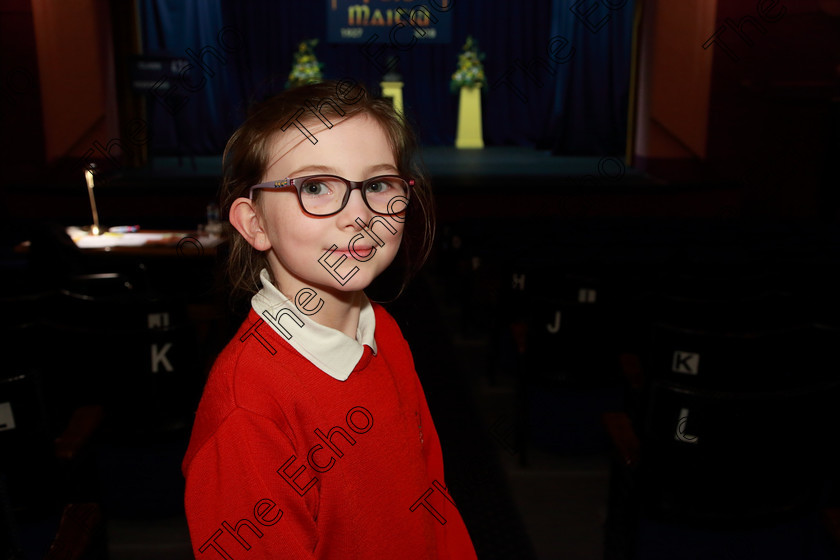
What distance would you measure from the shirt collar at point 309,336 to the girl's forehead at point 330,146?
6.0 inches

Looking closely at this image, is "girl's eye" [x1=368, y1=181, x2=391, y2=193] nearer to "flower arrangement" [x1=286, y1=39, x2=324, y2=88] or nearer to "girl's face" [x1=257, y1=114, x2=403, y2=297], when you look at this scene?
"girl's face" [x1=257, y1=114, x2=403, y2=297]

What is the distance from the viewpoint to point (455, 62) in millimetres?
11344

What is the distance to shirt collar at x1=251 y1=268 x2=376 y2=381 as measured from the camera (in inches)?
31.4

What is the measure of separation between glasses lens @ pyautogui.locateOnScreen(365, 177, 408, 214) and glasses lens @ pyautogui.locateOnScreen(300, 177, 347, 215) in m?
0.03

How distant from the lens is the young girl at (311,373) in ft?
2.33

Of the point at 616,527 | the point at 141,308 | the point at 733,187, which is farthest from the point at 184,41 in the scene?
the point at 616,527

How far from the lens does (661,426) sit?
4.59 feet

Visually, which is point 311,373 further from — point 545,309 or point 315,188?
point 545,309

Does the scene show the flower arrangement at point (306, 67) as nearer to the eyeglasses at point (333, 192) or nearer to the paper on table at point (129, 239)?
the paper on table at point (129, 239)

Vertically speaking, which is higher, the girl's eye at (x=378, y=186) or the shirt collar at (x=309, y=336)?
the girl's eye at (x=378, y=186)

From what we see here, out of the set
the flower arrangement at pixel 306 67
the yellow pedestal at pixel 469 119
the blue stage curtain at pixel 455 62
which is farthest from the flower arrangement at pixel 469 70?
the flower arrangement at pixel 306 67

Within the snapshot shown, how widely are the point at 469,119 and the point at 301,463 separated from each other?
10.4 metres

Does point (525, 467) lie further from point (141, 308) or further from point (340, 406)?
point (340, 406)

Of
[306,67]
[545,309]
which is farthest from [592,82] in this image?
[545,309]
